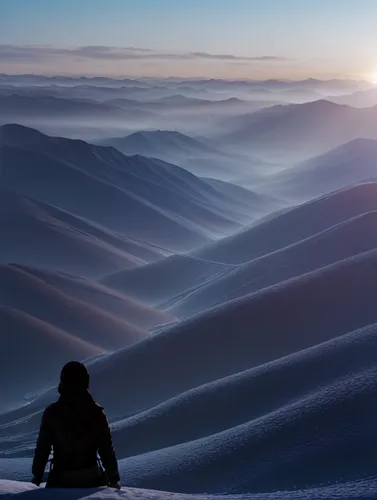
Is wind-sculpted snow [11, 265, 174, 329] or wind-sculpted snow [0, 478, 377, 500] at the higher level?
wind-sculpted snow [11, 265, 174, 329]

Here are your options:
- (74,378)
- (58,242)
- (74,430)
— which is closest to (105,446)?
(74,430)

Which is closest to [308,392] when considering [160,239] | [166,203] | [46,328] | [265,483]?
[265,483]

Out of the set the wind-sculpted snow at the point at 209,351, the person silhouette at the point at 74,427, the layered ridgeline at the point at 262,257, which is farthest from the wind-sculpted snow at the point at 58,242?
the person silhouette at the point at 74,427

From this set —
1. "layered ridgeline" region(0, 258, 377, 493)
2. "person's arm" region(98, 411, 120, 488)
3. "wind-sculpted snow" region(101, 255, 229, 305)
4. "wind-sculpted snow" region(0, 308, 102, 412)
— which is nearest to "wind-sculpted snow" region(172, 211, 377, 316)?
"wind-sculpted snow" region(101, 255, 229, 305)

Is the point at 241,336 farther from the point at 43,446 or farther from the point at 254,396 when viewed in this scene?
the point at 43,446

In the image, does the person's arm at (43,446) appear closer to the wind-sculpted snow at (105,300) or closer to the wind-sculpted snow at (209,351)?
the wind-sculpted snow at (209,351)

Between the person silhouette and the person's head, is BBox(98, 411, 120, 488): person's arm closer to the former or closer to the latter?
the person silhouette
